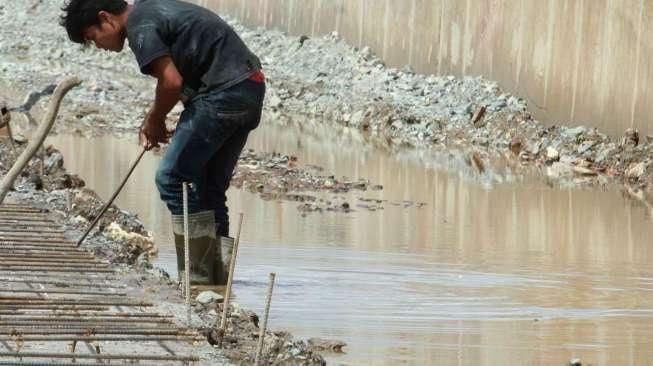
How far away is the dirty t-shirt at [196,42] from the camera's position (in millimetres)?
8477

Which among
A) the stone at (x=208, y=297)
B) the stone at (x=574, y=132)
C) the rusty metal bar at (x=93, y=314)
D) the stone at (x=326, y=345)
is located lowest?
the stone at (x=326, y=345)

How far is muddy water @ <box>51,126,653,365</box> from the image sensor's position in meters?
8.35

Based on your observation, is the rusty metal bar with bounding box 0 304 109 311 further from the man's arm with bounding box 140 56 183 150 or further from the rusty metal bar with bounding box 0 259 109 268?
the man's arm with bounding box 140 56 183 150

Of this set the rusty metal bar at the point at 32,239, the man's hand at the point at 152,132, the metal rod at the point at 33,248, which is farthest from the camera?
the rusty metal bar at the point at 32,239

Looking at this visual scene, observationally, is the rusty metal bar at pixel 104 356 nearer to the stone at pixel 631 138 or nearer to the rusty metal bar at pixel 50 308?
the rusty metal bar at pixel 50 308

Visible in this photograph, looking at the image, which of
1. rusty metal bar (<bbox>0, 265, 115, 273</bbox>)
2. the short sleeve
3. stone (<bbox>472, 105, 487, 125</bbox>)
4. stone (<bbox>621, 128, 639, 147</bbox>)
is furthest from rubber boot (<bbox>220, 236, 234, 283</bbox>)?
stone (<bbox>472, 105, 487, 125</bbox>)

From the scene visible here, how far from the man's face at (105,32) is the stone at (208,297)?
126cm

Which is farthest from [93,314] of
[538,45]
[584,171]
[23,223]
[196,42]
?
[538,45]

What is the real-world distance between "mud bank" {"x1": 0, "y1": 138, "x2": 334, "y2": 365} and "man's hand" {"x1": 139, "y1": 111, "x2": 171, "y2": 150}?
24.9 inches

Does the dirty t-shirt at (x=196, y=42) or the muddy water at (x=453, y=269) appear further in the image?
the dirty t-shirt at (x=196, y=42)

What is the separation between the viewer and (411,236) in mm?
A: 12289

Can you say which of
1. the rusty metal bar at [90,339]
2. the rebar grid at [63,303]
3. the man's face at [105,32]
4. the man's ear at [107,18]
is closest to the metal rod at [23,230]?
the rebar grid at [63,303]

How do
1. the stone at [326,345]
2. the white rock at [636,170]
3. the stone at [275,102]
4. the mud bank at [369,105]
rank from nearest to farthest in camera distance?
the stone at [326,345] → the white rock at [636,170] → the mud bank at [369,105] → the stone at [275,102]

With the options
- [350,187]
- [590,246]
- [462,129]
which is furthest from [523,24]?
[590,246]
